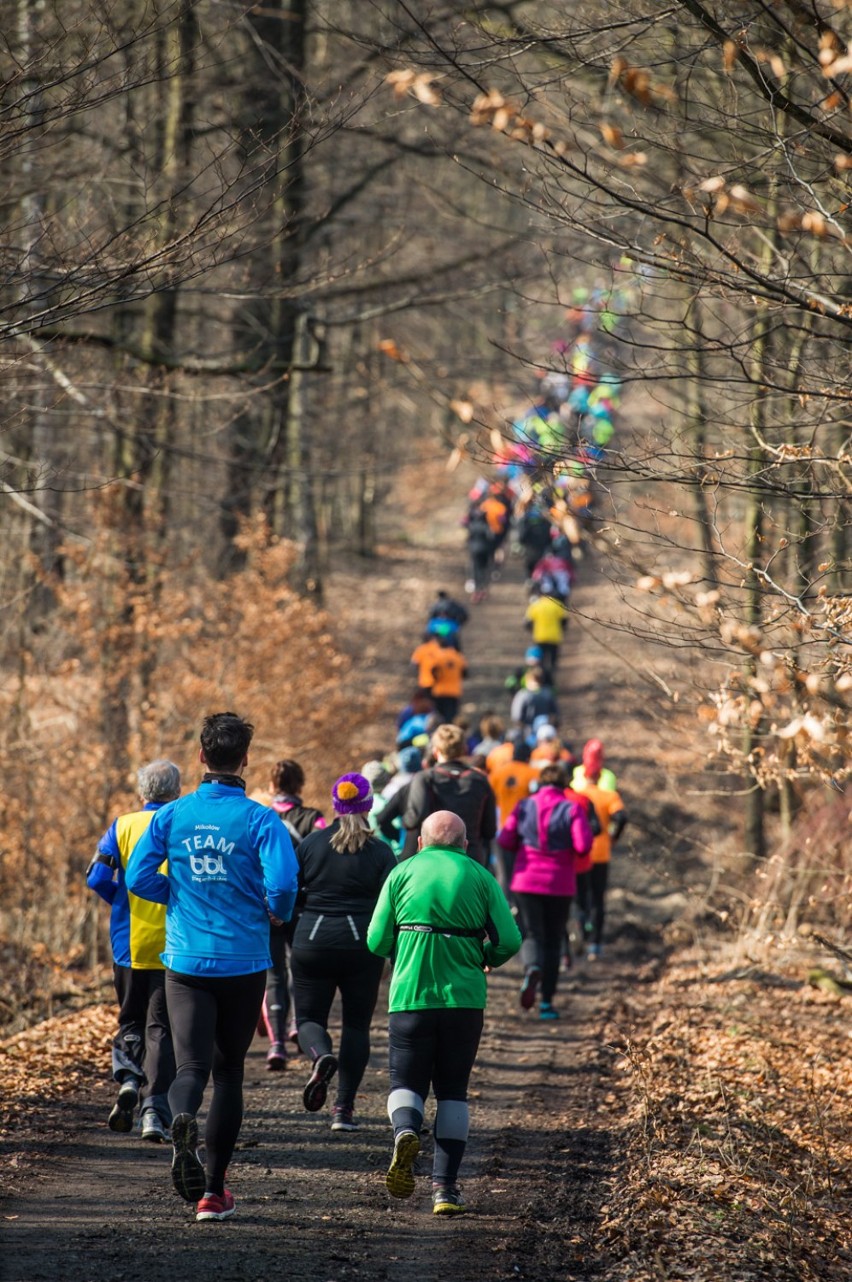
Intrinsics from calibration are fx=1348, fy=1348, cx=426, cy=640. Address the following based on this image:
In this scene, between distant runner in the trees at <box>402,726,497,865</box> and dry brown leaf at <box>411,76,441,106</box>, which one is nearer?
dry brown leaf at <box>411,76,441,106</box>

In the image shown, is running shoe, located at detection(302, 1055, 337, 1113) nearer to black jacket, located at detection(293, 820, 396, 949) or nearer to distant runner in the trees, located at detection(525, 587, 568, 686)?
black jacket, located at detection(293, 820, 396, 949)

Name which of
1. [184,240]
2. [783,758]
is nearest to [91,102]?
[184,240]

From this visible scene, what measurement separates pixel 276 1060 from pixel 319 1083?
1800 mm

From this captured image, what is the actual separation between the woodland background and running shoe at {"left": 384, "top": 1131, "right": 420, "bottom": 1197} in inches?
92.0

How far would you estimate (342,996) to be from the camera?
743cm

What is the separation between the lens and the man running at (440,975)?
6168 mm

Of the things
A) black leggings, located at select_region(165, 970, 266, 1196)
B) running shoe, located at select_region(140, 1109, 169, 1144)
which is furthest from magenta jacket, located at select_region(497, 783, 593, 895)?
black leggings, located at select_region(165, 970, 266, 1196)

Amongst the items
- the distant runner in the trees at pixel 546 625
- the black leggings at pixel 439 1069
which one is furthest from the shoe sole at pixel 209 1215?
the distant runner in the trees at pixel 546 625

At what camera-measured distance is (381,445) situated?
36000mm

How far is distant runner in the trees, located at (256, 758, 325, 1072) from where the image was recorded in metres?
8.48

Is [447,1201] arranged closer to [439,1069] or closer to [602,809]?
[439,1069]

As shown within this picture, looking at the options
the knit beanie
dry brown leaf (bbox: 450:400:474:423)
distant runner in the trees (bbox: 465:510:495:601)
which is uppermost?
distant runner in the trees (bbox: 465:510:495:601)

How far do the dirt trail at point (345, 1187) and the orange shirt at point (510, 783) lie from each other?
89.6 inches

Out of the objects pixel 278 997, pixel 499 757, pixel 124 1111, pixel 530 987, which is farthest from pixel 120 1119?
pixel 499 757
